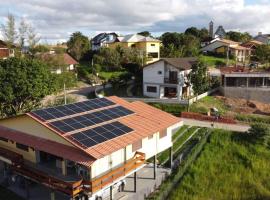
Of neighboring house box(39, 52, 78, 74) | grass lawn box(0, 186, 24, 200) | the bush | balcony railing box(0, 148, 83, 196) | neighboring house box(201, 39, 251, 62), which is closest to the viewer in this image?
balcony railing box(0, 148, 83, 196)

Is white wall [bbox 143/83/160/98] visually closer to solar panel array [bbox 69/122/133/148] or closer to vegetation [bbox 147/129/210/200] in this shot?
vegetation [bbox 147/129/210/200]

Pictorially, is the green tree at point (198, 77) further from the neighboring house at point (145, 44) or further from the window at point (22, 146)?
the window at point (22, 146)

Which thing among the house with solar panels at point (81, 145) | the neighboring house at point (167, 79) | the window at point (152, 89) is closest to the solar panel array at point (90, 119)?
the house with solar panels at point (81, 145)

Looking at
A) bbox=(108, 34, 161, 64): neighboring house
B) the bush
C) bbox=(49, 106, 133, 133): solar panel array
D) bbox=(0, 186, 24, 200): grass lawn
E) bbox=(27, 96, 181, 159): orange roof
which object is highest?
bbox=(108, 34, 161, 64): neighboring house

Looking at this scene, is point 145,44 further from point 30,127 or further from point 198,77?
point 30,127

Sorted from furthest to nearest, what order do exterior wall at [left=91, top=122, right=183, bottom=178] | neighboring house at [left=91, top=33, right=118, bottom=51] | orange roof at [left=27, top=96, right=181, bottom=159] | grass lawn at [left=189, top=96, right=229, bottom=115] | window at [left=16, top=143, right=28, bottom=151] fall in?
neighboring house at [left=91, top=33, right=118, bottom=51], grass lawn at [left=189, top=96, right=229, bottom=115], window at [left=16, top=143, right=28, bottom=151], exterior wall at [left=91, top=122, right=183, bottom=178], orange roof at [left=27, top=96, right=181, bottom=159]

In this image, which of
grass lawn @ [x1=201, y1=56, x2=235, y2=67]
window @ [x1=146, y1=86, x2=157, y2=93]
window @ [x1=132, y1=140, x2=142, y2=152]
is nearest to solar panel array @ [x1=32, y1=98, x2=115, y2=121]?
window @ [x1=132, y1=140, x2=142, y2=152]
